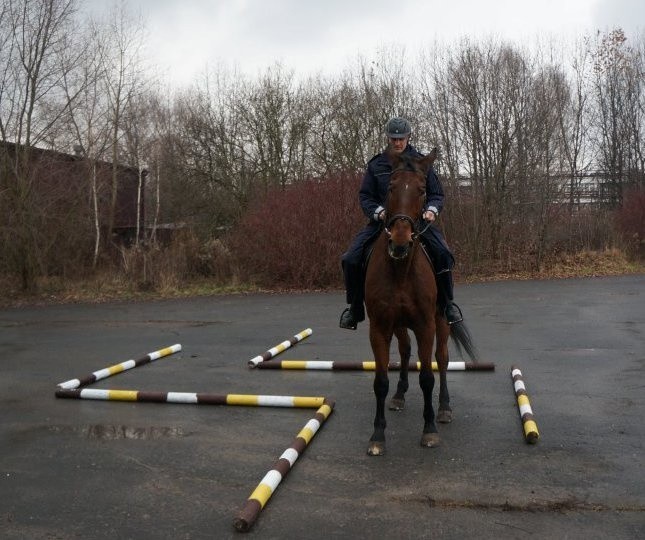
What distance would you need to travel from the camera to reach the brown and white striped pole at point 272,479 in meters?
3.51

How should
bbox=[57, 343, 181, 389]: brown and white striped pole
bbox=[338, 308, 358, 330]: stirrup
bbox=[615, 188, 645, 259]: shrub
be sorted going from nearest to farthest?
bbox=[338, 308, 358, 330]: stirrup
bbox=[57, 343, 181, 389]: brown and white striped pole
bbox=[615, 188, 645, 259]: shrub

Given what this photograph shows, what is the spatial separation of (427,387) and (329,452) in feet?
3.34

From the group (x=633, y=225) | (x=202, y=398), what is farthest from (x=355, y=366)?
(x=633, y=225)

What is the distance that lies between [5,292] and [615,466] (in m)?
18.7

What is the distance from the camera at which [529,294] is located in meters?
16.3

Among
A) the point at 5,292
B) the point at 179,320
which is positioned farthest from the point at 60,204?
the point at 179,320

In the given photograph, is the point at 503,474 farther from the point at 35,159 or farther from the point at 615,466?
the point at 35,159

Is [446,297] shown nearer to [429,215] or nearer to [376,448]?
[429,215]

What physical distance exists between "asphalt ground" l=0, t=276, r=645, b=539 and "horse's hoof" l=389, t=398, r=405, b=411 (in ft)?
0.28

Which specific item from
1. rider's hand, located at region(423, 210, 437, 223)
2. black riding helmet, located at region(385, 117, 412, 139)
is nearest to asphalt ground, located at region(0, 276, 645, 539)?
rider's hand, located at region(423, 210, 437, 223)

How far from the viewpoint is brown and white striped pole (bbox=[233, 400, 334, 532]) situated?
3.51 metres

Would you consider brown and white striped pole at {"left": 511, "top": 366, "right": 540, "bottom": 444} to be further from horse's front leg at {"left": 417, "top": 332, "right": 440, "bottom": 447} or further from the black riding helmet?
the black riding helmet

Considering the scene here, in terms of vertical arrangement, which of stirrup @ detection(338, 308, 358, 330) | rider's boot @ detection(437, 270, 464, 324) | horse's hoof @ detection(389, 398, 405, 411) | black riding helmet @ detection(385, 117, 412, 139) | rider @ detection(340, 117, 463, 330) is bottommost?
horse's hoof @ detection(389, 398, 405, 411)

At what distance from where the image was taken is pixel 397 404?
605 cm
